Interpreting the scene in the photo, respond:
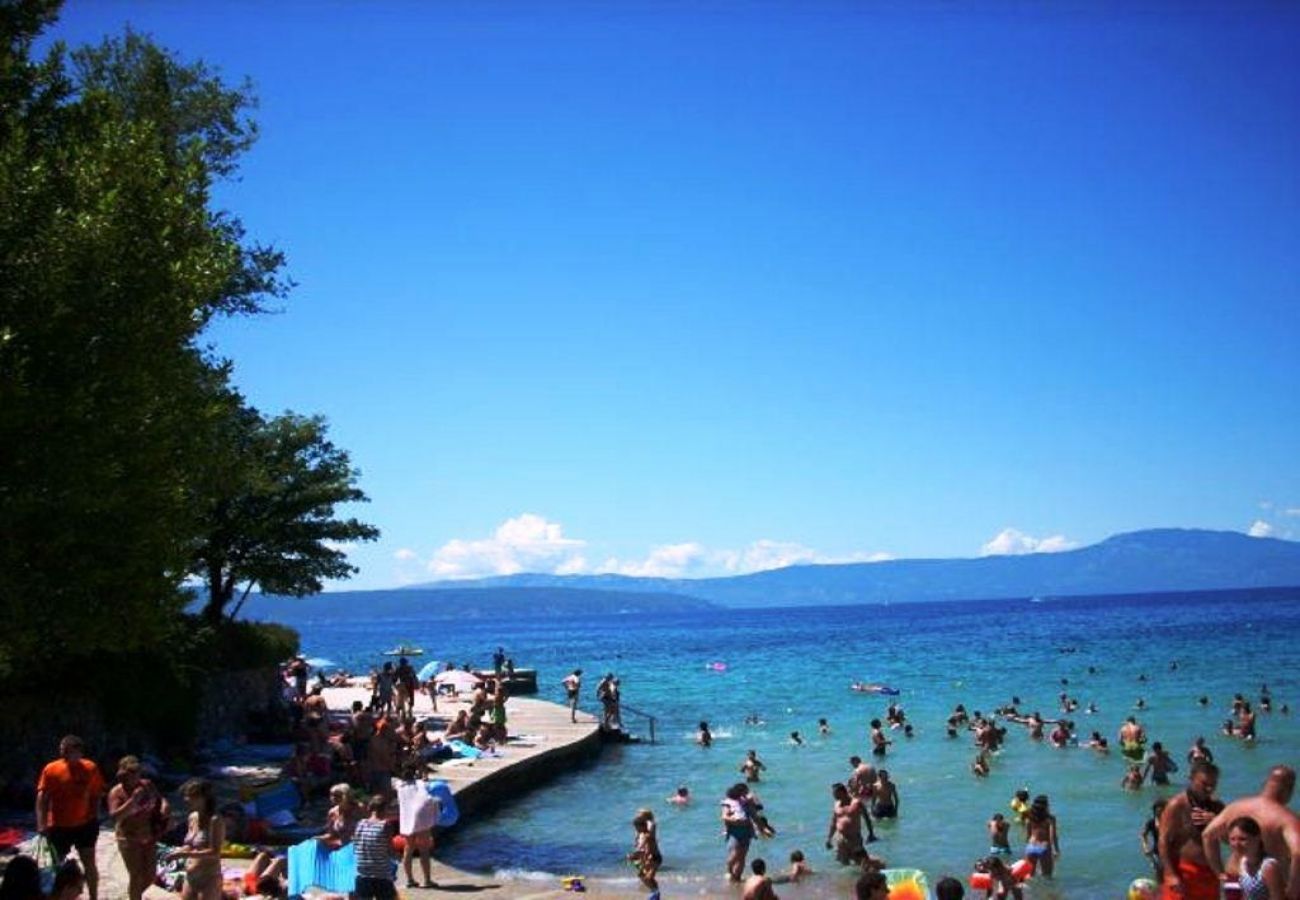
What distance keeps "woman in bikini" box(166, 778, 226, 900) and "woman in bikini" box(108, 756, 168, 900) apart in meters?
0.68

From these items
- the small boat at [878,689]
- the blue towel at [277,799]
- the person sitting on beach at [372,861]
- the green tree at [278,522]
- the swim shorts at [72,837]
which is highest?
the green tree at [278,522]

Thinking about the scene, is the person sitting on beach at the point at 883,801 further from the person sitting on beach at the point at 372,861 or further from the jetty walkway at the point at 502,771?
the person sitting on beach at the point at 372,861

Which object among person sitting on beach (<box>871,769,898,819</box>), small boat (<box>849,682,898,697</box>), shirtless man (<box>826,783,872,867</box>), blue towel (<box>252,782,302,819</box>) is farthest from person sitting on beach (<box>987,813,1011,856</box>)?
small boat (<box>849,682,898,697</box>)

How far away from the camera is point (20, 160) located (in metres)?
13.5

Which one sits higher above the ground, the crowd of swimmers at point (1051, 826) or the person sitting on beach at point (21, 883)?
the person sitting on beach at point (21, 883)

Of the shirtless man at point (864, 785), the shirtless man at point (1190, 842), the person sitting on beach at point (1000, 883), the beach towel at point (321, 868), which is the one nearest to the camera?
the shirtless man at point (1190, 842)

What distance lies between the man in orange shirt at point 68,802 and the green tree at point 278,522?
17.5m

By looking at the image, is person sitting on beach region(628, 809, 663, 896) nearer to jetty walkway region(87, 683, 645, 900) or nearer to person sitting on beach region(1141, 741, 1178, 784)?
jetty walkway region(87, 683, 645, 900)

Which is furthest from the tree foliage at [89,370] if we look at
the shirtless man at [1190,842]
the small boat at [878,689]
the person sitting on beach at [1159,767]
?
the small boat at [878,689]

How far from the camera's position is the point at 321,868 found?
43.9 feet

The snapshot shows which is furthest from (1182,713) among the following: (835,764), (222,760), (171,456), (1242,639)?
(1242,639)

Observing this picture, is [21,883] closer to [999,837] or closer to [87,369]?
[87,369]

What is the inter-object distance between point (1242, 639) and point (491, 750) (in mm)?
78156

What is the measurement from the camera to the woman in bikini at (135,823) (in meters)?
11.5
